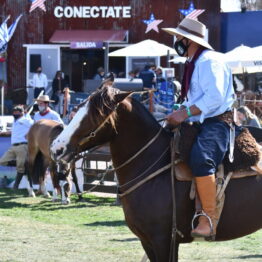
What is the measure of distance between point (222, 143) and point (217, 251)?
10.8 ft

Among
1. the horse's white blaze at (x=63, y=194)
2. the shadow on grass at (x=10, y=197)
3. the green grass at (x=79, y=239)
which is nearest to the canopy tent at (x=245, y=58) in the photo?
the shadow on grass at (x=10, y=197)

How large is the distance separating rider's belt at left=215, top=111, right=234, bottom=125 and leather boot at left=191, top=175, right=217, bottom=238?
50 cm

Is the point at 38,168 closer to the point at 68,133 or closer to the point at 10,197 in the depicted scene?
the point at 10,197

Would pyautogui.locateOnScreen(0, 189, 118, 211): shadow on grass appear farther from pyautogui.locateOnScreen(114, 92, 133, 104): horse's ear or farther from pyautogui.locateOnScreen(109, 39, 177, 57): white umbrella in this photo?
pyautogui.locateOnScreen(109, 39, 177, 57): white umbrella

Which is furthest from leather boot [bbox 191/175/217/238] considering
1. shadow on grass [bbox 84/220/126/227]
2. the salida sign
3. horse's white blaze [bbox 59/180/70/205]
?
the salida sign

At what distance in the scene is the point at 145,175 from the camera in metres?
6.13

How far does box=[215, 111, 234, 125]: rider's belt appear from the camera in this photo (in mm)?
6072

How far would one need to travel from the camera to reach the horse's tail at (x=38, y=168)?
14.9 metres

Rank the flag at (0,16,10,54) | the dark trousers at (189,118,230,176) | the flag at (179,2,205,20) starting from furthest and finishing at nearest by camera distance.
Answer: the flag at (179,2,205,20)
the flag at (0,16,10,54)
the dark trousers at (189,118,230,176)

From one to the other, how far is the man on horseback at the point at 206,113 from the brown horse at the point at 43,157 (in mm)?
7935

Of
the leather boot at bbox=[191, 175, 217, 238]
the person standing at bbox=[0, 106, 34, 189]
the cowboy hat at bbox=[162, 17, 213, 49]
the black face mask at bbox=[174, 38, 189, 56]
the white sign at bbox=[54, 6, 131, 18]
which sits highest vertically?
the white sign at bbox=[54, 6, 131, 18]

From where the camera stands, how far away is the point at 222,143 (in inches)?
236

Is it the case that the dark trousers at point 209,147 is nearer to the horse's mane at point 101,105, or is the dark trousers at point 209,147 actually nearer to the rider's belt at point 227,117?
the rider's belt at point 227,117

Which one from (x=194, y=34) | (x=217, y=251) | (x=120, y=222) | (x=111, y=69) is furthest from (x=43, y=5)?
(x=194, y=34)
